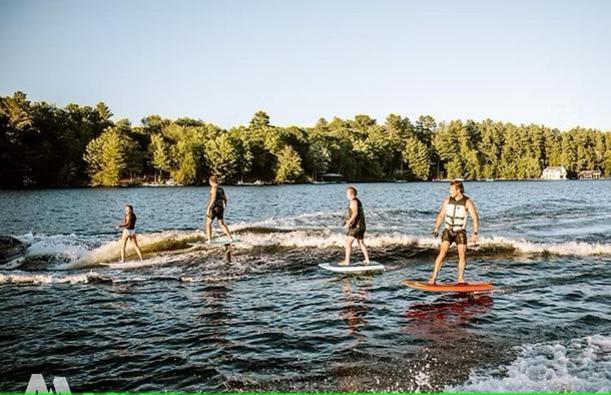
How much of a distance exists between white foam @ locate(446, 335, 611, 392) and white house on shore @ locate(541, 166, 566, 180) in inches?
8169

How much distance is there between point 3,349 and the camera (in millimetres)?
10070

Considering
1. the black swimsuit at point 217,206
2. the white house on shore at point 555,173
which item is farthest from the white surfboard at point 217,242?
the white house on shore at point 555,173

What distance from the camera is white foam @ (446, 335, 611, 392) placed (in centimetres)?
789

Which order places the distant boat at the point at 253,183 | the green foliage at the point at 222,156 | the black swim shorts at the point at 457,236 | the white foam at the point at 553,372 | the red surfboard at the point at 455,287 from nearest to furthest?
the white foam at the point at 553,372, the black swim shorts at the point at 457,236, the red surfboard at the point at 455,287, the green foliage at the point at 222,156, the distant boat at the point at 253,183

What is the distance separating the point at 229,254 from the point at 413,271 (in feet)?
24.7

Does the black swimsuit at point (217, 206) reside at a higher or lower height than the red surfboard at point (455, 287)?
higher

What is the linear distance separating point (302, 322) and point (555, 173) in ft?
685

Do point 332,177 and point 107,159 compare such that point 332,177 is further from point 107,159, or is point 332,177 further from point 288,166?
point 107,159

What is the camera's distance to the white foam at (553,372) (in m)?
7.89

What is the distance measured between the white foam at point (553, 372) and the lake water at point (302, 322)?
0.10 ft

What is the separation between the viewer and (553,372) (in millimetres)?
8352

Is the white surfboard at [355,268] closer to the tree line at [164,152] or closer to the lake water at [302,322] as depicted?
the lake water at [302,322]

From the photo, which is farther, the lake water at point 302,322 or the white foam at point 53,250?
the white foam at point 53,250
